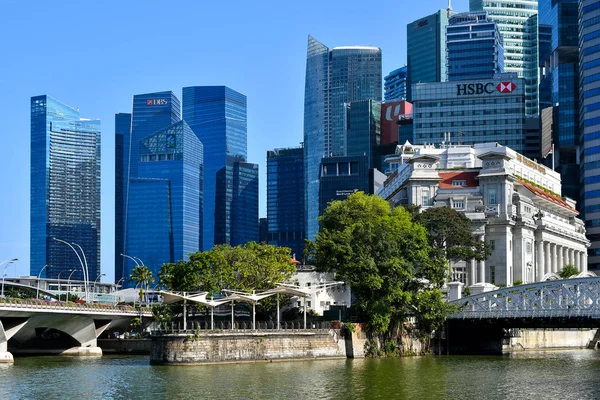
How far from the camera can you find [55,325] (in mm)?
134875

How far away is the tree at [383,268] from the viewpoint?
121m

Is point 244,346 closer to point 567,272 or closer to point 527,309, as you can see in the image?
point 527,309

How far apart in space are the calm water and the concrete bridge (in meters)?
7.59

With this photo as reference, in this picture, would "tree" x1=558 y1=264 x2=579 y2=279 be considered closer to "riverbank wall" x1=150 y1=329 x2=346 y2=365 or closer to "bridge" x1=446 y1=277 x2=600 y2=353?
"bridge" x1=446 y1=277 x2=600 y2=353

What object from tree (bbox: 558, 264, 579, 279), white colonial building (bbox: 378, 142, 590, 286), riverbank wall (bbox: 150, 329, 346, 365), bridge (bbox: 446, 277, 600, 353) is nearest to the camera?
riverbank wall (bbox: 150, 329, 346, 365)

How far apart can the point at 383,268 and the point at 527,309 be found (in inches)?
718

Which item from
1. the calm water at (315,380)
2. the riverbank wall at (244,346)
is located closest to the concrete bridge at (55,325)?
the calm water at (315,380)

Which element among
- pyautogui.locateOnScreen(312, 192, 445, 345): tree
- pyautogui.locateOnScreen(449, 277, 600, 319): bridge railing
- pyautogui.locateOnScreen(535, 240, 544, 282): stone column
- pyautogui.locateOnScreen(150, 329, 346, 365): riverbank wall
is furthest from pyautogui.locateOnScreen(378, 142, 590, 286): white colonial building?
pyautogui.locateOnScreen(150, 329, 346, 365): riverbank wall

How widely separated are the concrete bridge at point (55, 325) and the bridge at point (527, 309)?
156ft

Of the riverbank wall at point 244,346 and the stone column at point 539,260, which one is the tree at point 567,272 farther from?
the riverbank wall at point 244,346

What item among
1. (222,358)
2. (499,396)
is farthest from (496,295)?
(499,396)

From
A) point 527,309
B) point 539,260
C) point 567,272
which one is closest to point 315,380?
point 527,309

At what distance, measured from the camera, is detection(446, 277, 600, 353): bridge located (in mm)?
120500

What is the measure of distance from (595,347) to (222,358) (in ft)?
264
